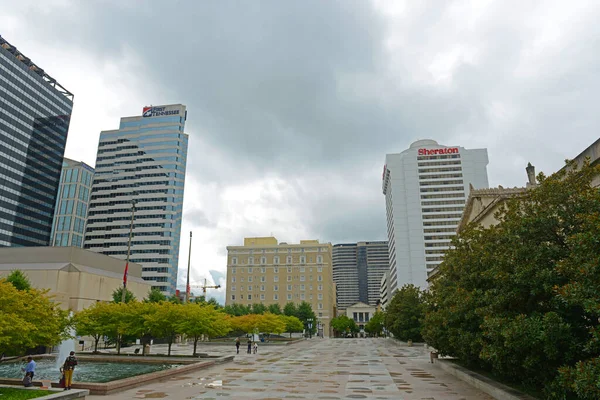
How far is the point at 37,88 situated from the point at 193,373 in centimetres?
13213

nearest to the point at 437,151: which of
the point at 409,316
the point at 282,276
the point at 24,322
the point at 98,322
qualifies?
the point at 282,276

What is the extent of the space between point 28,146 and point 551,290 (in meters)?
141

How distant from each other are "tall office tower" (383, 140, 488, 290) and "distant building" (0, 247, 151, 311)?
87521 millimetres

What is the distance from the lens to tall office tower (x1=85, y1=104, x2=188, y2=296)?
13688cm

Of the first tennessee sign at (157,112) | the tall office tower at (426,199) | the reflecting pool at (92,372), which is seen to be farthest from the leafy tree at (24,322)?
the first tennessee sign at (157,112)

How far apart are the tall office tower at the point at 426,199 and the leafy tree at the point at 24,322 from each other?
116 meters

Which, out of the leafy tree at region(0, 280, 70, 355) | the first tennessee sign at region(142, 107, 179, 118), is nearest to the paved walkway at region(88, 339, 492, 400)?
the leafy tree at region(0, 280, 70, 355)

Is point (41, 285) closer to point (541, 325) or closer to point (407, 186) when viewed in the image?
point (541, 325)

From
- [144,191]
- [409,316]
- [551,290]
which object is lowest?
[409,316]

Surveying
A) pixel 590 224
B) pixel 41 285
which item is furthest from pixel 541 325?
pixel 41 285

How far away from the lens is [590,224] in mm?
9586

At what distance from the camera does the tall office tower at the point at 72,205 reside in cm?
14738

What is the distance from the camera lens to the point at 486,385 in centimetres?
1728

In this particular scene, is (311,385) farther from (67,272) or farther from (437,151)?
(437,151)
